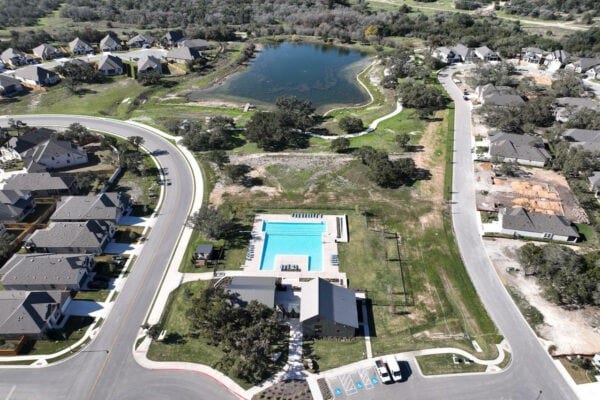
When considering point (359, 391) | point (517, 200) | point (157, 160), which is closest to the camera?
point (359, 391)

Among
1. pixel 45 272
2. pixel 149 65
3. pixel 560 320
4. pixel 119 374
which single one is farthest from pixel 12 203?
pixel 560 320

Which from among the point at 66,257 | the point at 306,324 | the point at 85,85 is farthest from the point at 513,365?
the point at 85,85

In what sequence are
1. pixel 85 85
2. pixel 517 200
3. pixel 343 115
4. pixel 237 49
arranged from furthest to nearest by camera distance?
pixel 237 49 → pixel 85 85 → pixel 343 115 → pixel 517 200

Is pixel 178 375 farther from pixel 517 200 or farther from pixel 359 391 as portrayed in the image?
pixel 517 200

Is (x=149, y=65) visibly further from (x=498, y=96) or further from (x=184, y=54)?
(x=498, y=96)

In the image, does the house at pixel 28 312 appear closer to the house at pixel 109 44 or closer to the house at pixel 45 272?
the house at pixel 45 272

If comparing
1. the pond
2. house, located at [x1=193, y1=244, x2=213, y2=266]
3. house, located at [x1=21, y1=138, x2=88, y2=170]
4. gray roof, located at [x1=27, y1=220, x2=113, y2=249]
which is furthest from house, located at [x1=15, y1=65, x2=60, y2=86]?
house, located at [x1=193, y1=244, x2=213, y2=266]

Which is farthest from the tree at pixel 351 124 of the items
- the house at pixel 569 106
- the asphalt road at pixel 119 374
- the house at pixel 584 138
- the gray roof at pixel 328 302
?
the asphalt road at pixel 119 374
